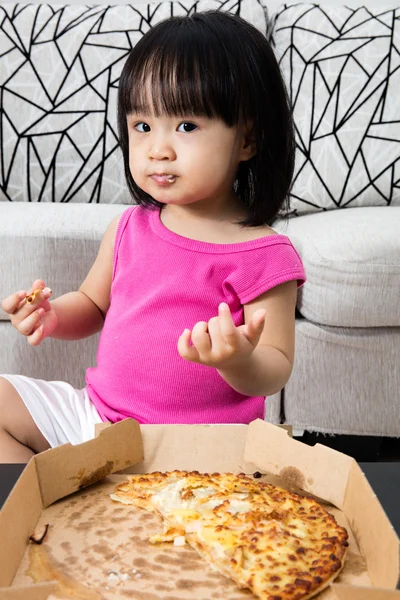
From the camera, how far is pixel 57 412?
45.0 inches

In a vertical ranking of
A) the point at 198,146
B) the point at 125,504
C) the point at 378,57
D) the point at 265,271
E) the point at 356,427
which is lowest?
the point at 356,427

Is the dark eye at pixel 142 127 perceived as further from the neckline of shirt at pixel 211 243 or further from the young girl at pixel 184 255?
the neckline of shirt at pixel 211 243

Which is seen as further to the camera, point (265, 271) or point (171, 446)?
point (265, 271)

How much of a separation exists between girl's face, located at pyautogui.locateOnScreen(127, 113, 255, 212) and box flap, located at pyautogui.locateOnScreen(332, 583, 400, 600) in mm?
650

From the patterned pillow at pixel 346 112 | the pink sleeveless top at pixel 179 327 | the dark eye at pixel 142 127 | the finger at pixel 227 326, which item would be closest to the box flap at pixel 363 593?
the finger at pixel 227 326

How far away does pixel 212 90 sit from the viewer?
105cm

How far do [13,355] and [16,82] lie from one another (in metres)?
0.87

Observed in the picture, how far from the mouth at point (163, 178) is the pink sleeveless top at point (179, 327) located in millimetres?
141

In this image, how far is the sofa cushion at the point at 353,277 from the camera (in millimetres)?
1578

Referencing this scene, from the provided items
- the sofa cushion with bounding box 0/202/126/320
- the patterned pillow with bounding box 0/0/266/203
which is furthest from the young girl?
the patterned pillow with bounding box 0/0/266/203

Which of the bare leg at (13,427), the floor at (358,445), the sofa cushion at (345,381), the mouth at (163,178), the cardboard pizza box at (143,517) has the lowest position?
the floor at (358,445)

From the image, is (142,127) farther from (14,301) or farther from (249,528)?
(249,528)

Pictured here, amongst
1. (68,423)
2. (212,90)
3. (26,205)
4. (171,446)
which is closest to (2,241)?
(26,205)

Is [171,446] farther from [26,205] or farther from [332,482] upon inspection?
[26,205]
